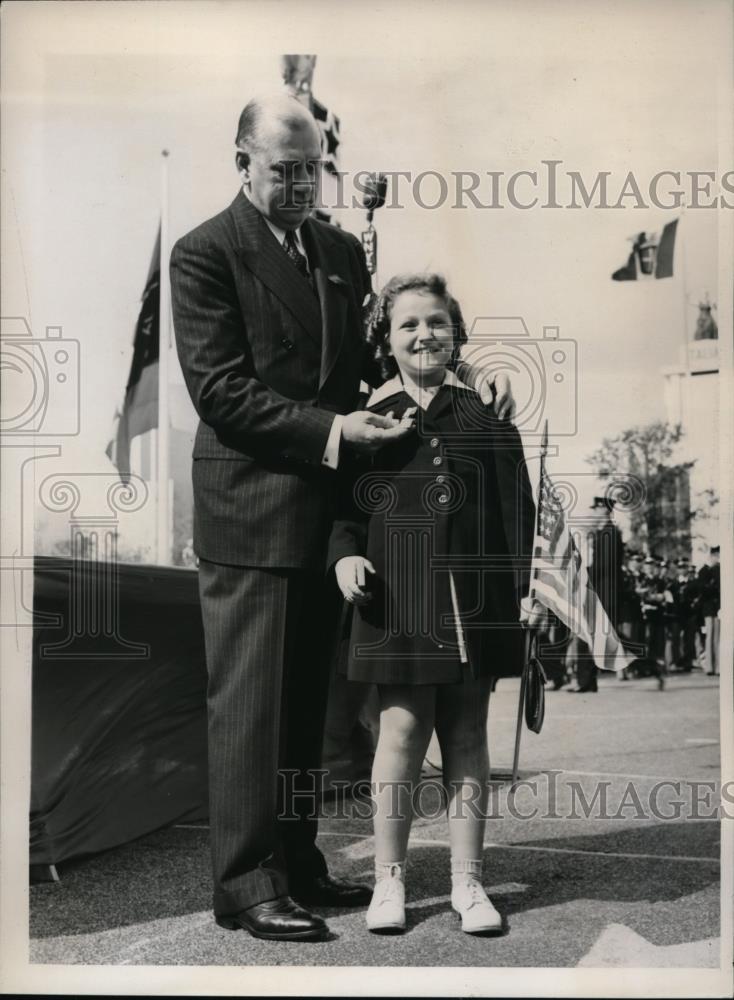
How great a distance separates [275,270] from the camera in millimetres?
4094

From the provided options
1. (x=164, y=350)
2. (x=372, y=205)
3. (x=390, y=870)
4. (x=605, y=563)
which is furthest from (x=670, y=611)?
(x=164, y=350)

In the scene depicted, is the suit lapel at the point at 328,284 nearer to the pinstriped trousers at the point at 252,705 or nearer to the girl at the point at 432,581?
the girl at the point at 432,581

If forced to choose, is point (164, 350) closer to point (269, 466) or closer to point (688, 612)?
point (269, 466)

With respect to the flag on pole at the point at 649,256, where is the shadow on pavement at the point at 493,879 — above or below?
below

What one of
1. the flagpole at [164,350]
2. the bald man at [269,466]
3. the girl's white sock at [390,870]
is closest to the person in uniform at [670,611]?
the bald man at [269,466]

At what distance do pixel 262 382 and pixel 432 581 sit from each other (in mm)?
795

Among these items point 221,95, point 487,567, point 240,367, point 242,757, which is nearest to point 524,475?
point 487,567

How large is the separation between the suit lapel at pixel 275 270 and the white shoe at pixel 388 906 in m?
1.66

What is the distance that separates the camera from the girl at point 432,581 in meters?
4.08

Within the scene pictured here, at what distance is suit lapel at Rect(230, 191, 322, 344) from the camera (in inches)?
161

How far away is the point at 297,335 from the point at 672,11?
5.13 ft

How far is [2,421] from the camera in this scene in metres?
4.27

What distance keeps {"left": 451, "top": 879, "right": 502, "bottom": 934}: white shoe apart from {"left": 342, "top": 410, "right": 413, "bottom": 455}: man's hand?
1.35 m

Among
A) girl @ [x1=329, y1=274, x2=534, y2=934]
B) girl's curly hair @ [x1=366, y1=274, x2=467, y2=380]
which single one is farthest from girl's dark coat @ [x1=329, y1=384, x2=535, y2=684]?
girl's curly hair @ [x1=366, y1=274, x2=467, y2=380]
